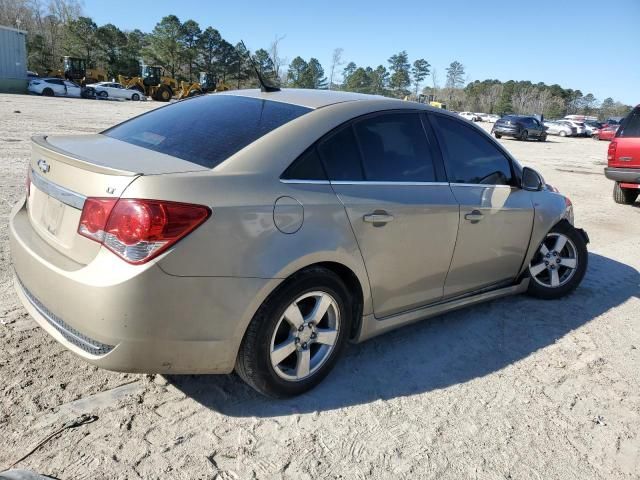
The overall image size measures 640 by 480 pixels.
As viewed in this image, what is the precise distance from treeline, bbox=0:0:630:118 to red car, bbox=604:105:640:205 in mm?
34048

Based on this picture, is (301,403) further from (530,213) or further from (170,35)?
(170,35)

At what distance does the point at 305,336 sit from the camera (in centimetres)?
284

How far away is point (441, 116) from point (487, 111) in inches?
3728

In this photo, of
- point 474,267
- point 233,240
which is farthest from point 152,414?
point 474,267

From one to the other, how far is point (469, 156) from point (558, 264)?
1596mm

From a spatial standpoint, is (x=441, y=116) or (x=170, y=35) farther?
(x=170, y=35)

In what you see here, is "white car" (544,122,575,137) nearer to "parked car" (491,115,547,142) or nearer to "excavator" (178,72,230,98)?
"parked car" (491,115,547,142)

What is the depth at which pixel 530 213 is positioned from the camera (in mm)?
4148

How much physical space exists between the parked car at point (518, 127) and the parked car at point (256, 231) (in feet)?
96.7

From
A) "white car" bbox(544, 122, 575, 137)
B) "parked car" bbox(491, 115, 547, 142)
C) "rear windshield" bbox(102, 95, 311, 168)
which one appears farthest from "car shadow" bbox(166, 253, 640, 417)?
"white car" bbox(544, 122, 575, 137)

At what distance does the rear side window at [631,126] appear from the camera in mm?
9477

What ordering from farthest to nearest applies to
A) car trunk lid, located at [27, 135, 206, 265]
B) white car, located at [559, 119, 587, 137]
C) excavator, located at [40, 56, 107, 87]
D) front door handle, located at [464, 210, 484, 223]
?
white car, located at [559, 119, 587, 137]
excavator, located at [40, 56, 107, 87]
front door handle, located at [464, 210, 484, 223]
car trunk lid, located at [27, 135, 206, 265]

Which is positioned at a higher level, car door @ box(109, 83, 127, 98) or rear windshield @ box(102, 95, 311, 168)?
rear windshield @ box(102, 95, 311, 168)

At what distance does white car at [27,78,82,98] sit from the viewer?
40.0 m
